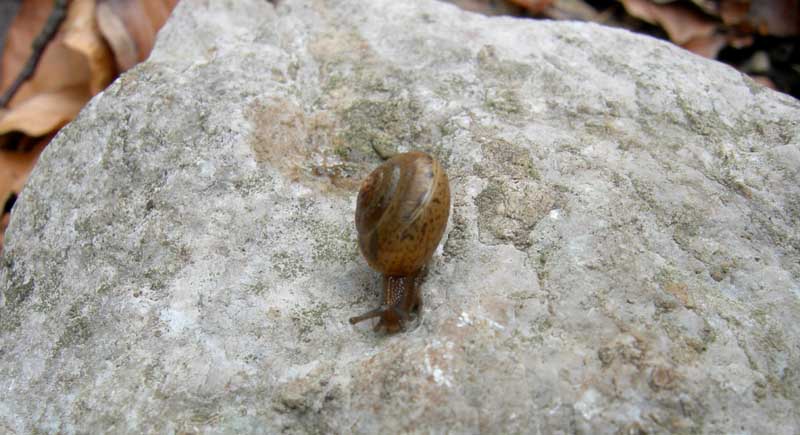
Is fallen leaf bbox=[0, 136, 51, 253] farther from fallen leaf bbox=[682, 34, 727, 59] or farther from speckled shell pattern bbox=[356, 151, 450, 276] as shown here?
fallen leaf bbox=[682, 34, 727, 59]

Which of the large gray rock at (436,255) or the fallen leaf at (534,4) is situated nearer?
the large gray rock at (436,255)

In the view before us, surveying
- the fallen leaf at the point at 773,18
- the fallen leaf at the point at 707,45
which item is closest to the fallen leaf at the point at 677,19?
the fallen leaf at the point at 707,45

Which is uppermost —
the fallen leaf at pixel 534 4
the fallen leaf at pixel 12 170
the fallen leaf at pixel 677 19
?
the fallen leaf at pixel 534 4

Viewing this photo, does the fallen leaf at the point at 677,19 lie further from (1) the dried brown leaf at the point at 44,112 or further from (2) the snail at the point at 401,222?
(1) the dried brown leaf at the point at 44,112

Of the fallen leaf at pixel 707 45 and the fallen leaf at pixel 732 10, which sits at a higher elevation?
the fallen leaf at pixel 732 10

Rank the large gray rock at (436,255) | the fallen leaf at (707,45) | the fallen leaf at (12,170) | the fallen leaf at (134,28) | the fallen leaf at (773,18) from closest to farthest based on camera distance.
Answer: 1. the large gray rock at (436,255)
2. the fallen leaf at (12,170)
3. the fallen leaf at (134,28)
4. the fallen leaf at (707,45)
5. the fallen leaf at (773,18)

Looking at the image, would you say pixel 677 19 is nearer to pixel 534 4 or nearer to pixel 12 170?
pixel 534 4

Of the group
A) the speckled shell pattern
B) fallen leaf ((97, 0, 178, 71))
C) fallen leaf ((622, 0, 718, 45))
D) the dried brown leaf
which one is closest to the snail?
the speckled shell pattern
